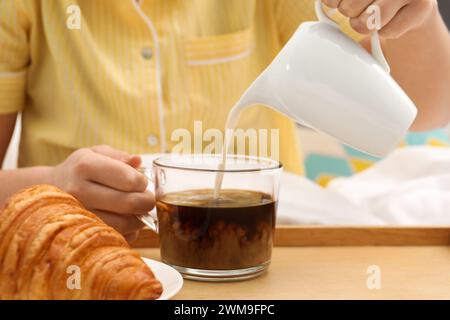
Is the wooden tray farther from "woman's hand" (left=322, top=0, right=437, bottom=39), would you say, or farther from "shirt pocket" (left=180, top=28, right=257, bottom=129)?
"shirt pocket" (left=180, top=28, right=257, bottom=129)

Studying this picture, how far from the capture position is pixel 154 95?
1.02 m

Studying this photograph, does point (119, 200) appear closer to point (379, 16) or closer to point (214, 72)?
point (379, 16)

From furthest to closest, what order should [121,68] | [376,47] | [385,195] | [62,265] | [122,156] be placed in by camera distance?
[385,195] → [121,68] → [122,156] → [376,47] → [62,265]

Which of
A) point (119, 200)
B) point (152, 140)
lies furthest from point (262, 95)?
point (152, 140)

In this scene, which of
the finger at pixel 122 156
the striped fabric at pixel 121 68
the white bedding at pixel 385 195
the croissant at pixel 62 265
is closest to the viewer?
the croissant at pixel 62 265

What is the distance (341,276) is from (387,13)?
24 centimetres

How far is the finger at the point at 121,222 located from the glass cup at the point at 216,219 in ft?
0.17

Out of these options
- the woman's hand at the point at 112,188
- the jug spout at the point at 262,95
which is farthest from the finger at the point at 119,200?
the jug spout at the point at 262,95

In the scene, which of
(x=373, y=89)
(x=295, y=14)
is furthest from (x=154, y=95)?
(x=373, y=89)

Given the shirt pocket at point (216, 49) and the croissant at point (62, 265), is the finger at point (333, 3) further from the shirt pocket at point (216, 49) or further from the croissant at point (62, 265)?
the shirt pocket at point (216, 49)

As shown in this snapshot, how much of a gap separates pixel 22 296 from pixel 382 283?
0.31 m

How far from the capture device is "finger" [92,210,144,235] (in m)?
0.71

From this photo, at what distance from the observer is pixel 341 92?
59 cm

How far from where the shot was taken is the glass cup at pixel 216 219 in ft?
2.08
